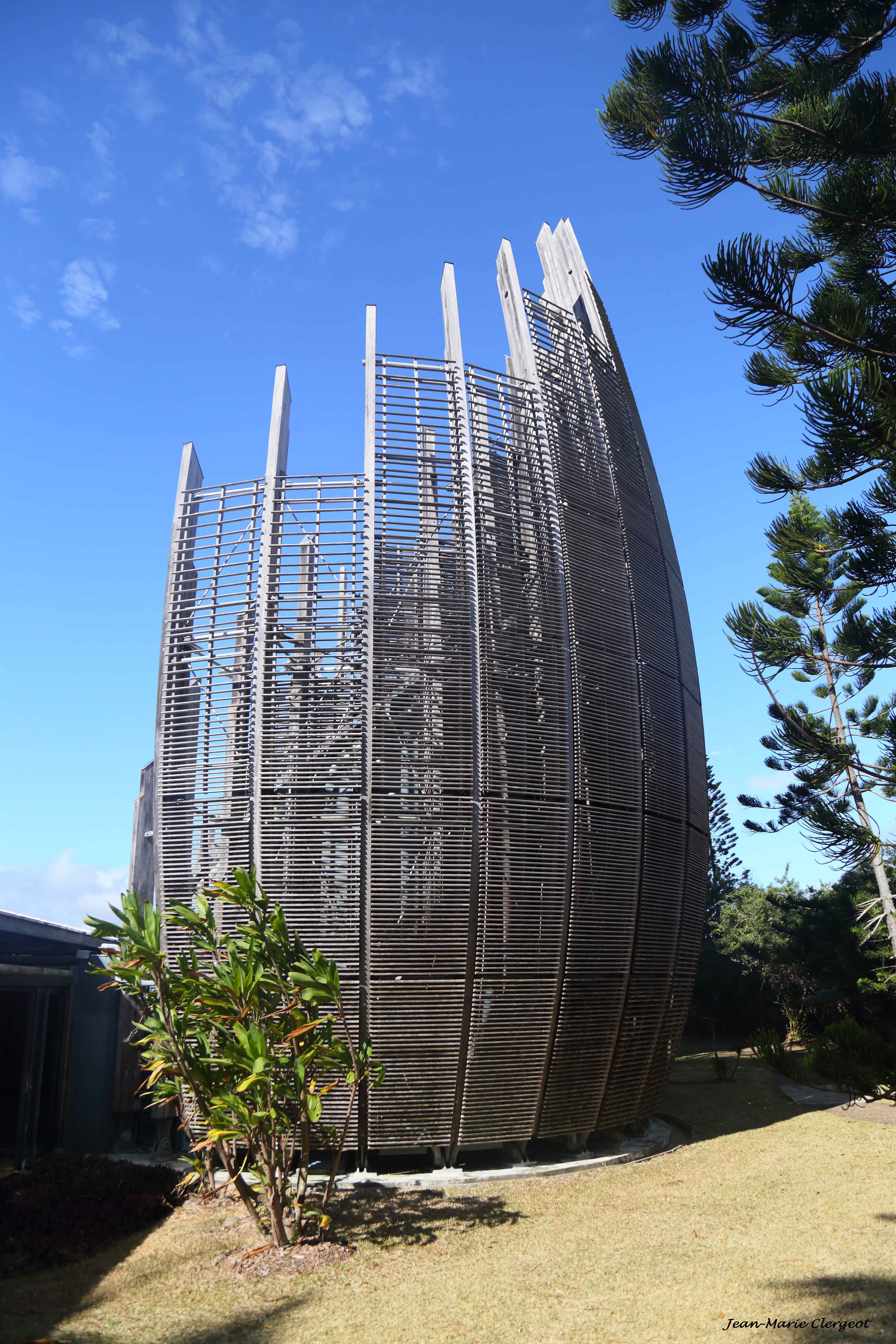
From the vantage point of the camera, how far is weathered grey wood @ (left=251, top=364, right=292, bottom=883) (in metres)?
7.31

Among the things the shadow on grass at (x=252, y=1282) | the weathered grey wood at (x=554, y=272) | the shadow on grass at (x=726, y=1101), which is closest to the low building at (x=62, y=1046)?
the shadow on grass at (x=252, y=1282)

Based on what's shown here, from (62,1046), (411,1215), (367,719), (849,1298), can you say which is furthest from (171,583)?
(849,1298)

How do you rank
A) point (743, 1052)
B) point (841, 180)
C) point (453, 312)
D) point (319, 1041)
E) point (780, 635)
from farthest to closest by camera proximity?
1. point (743, 1052)
2. point (780, 635)
3. point (453, 312)
4. point (841, 180)
5. point (319, 1041)

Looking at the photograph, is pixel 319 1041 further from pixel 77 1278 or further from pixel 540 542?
pixel 540 542

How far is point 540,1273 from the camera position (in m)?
5.19

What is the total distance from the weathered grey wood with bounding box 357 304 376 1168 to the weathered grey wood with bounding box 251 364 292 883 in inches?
30.7

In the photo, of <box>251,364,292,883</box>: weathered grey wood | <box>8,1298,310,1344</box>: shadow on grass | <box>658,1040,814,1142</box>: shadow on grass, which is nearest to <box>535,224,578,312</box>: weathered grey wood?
<box>251,364,292,883</box>: weathered grey wood

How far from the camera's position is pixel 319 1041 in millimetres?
5844

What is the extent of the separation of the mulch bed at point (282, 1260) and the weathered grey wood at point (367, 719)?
146 centimetres

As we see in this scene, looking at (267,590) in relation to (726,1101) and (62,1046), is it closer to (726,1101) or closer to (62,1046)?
(62,1046)

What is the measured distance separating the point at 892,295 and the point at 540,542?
3.34 m

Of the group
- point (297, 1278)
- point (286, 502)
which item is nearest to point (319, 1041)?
point (297, 1278)

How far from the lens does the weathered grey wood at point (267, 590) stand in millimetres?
7309

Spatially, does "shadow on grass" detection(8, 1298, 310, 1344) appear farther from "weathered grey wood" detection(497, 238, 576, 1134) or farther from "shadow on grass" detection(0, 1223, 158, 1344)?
"weathered grey wood" detection(497, 238, 576, 1134)
